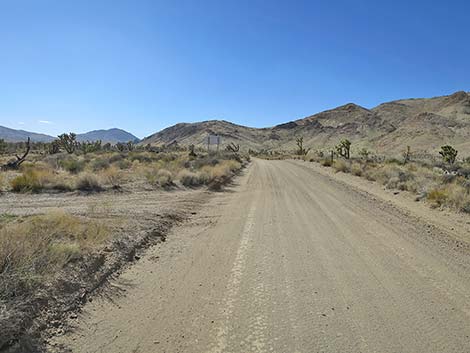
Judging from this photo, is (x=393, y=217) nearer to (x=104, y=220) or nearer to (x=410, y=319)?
(x=410, y=319)

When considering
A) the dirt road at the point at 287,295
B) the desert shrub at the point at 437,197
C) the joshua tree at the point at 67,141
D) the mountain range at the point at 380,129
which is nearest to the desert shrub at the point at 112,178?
the dirt road at the point at 287,295

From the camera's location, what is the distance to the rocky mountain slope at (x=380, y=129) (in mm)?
100969

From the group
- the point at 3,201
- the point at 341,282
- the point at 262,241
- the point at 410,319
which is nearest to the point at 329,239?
the point at 262,241

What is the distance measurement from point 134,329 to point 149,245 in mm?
3877

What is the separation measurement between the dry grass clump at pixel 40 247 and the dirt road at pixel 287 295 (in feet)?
3.08

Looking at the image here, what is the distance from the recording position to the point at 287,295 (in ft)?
17.7

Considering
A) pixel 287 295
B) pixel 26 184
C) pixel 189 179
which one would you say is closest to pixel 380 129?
pixel 189 179

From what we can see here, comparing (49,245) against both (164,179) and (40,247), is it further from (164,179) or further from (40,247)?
(164,179)

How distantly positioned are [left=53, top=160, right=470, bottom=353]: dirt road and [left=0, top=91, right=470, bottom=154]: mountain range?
277ft

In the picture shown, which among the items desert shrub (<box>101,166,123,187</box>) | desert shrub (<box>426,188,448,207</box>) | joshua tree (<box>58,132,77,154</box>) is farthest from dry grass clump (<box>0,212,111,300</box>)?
joshua tree (<box>58,132,77,154</box>)

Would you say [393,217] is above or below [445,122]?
below

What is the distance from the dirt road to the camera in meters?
4.17

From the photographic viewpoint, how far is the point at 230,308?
16.2 feet

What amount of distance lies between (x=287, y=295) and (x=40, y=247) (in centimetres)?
417
